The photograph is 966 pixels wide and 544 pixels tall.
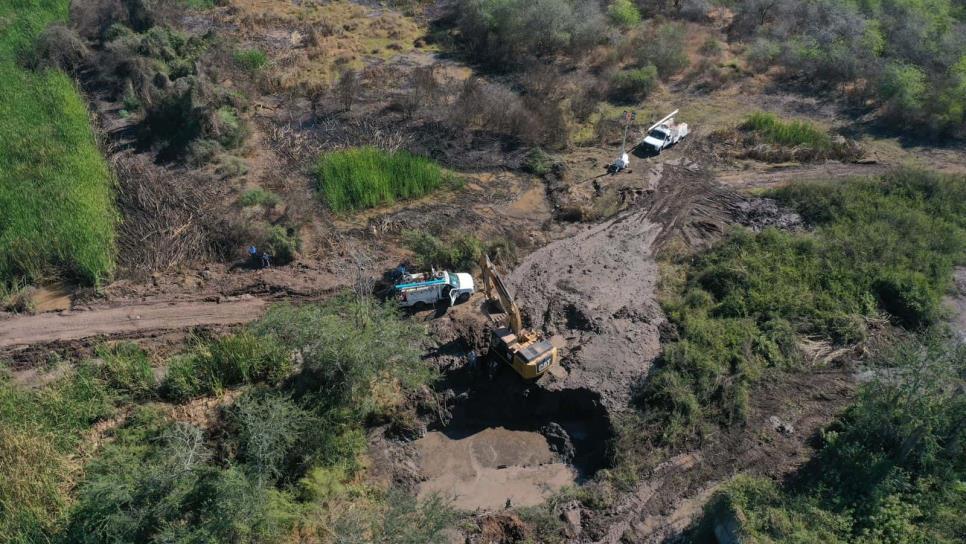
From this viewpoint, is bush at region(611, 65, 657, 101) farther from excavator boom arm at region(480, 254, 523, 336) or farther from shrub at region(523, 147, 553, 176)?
excavator boom arm at region(480, 254, 523, 336)

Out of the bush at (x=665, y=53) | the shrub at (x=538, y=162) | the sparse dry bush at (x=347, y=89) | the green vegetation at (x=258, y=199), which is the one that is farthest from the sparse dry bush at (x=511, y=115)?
the green vegetation at (x=258, y=199)

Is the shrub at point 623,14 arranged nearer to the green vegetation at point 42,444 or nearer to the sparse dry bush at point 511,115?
the sparse dry bush at point 511,115

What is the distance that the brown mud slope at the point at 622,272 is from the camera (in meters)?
21.8

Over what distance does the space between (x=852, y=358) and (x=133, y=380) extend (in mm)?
→ 26386

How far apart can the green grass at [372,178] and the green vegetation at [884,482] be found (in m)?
20.2

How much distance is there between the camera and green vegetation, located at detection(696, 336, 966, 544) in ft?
52.9

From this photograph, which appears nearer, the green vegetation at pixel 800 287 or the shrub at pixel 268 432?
the shrub at pixel 268 432

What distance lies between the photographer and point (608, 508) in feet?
59.3

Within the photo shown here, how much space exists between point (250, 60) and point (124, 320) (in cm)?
2421

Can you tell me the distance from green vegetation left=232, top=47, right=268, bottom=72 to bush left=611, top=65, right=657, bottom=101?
80.8ft

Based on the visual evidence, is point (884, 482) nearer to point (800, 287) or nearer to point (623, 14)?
point (800, 287)

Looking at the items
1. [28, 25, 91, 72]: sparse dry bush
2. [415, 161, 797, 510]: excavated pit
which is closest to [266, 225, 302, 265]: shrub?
[415, 161, 797, 510]: excavated pit

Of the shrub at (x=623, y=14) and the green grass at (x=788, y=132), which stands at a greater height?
the shrub at (x=623, y=14)

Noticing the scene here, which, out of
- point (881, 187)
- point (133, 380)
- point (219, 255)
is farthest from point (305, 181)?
point (881, 187)
